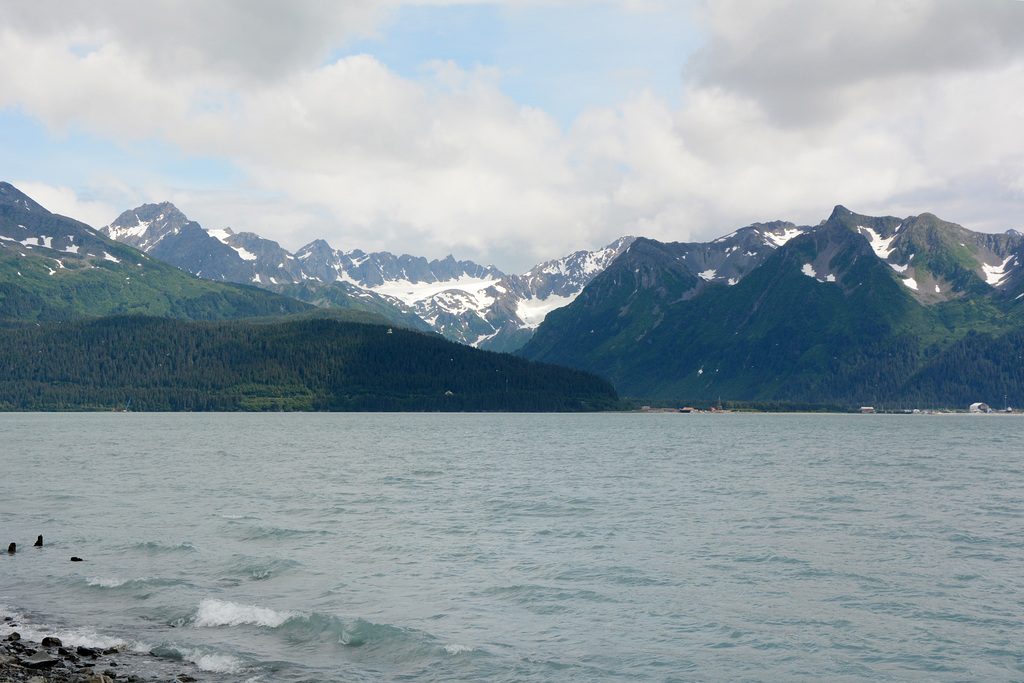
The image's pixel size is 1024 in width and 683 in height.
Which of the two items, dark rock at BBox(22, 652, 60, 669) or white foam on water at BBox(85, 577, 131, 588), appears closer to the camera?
dark rock at BBox(22, 652, 60, 669)

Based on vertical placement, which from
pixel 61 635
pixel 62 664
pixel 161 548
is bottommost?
pixel 161 548

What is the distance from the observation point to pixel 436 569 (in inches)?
1736

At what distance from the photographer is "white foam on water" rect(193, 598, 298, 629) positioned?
3416cm

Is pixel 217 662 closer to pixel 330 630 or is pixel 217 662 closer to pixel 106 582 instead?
pixel 330 630

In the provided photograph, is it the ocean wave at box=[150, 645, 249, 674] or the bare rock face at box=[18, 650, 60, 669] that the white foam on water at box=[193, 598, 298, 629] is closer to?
the ocean wave at box=[150, 645, 249, 674]

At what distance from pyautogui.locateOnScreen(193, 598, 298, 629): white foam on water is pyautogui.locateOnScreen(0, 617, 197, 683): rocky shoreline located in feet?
15.4

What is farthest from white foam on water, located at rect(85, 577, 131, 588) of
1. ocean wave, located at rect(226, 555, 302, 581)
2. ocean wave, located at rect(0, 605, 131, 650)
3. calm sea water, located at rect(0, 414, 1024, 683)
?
ocean wave, located at rect(0, 605, 131, 650)

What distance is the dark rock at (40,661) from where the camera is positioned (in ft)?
88.7

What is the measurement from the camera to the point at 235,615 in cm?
3494

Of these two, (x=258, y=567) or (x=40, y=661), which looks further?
(x=258, y=567)

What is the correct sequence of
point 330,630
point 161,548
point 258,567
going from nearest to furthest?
1. point 330,630
2. point 258,567
3. point 161,548

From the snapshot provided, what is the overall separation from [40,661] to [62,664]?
0.69 metres

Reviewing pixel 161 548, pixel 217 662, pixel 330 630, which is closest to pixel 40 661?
pixel 217 662

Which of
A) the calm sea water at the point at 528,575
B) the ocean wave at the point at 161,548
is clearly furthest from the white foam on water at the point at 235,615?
the ocean wave at the point at 161,548
